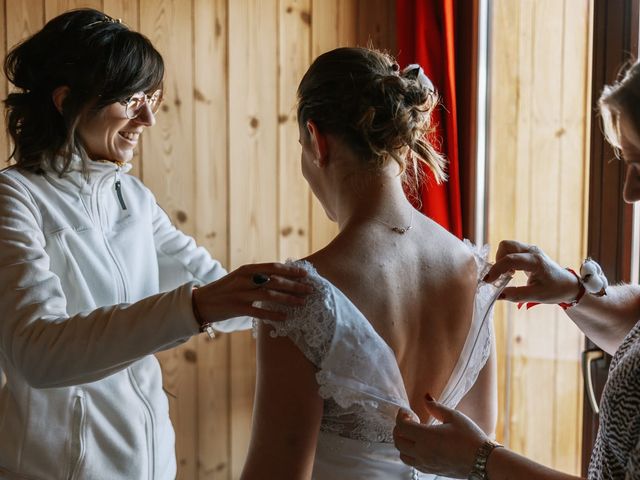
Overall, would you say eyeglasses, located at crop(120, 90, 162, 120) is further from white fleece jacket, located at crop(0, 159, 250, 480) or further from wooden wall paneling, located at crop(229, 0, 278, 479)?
wooden wall paneling, located at crop(229, 0, 278, 479)

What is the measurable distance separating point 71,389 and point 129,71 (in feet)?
2.31

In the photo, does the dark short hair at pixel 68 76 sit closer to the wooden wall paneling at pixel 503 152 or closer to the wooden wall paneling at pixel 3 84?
the wooden wall paneling at pixel 3 84

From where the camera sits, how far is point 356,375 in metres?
1.30

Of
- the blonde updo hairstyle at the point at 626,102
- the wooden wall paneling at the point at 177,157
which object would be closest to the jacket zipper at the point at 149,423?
the wooden wall paneling at the point at 177,157

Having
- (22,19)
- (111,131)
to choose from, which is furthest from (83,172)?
(22,19)

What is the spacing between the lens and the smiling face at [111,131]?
167 centimetres

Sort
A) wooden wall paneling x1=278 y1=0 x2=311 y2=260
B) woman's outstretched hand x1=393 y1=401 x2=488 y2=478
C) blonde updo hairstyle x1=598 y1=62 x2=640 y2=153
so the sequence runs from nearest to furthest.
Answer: blonde updo hairstyle x1=598 y1=62 x2=640 y2=153 → woman's outstretched hand x1=393 y1=401 x2=488 y2=478 → wooden wall paneling x1=278 y1=0 x2=311 y2=260

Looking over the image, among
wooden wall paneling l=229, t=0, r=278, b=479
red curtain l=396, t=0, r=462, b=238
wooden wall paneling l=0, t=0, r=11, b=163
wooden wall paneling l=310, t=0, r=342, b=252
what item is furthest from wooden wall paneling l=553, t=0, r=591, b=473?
wooden wall paneling l=0, t=0, r=11, b=163

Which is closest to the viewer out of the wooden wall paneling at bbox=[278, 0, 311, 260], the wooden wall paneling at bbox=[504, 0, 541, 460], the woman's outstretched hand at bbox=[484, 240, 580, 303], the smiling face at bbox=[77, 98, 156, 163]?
the woman's outstretched hand at bbox=[484, 240, 580, 303]

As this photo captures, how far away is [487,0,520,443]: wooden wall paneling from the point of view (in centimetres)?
254

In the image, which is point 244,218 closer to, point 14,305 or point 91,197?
point 91,197

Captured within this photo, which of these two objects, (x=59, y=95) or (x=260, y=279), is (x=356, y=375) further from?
(x=59, y=95)

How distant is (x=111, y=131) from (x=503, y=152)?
1.43 m

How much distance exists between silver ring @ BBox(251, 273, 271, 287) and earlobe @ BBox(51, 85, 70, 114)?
703 millimetres
